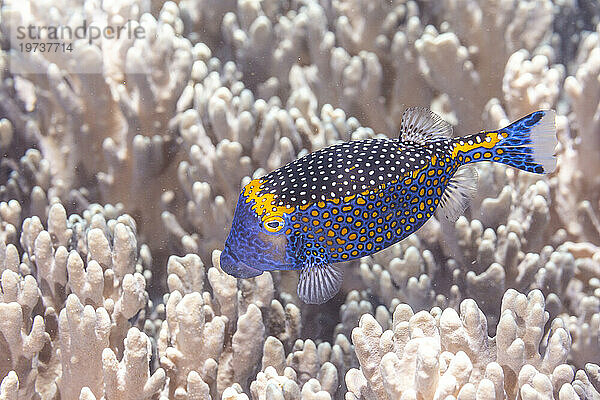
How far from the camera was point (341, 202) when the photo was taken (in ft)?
7.30

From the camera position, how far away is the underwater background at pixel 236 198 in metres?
2.39

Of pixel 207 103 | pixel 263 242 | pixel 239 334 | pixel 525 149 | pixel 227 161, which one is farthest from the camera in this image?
pixel 207 103

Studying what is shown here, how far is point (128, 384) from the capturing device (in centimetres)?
237

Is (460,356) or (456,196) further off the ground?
(456,196)

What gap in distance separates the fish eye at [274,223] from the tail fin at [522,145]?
0.82 meters

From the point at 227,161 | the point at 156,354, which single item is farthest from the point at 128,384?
the point at 227,161

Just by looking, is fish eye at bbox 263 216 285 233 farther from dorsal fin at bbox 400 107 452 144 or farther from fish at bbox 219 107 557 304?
dorsal fin at bbox 400 107 452 144

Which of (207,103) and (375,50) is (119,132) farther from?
(375,50)

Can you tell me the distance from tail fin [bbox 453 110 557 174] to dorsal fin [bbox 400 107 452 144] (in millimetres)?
138

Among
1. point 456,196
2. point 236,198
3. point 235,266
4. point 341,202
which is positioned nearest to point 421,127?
point 456,196

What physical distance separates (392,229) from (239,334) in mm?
930

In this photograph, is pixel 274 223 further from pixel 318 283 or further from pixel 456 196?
→ pixel 456 196

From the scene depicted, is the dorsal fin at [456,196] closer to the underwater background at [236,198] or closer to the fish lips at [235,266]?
the underwater background at [236,198]

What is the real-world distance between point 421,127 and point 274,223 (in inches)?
33.3
